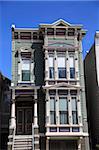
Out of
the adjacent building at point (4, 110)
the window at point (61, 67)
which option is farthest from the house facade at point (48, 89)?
the adjacent building at point (4, 110)

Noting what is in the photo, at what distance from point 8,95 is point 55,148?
709 centimetres

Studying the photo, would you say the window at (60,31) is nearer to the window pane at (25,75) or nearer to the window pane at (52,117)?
the window pane at (25,75)

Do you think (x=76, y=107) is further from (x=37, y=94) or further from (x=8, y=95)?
(x=8, y=95)

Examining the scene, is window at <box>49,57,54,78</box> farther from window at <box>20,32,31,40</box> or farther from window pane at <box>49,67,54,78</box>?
window at <box>20,32,31,40</box>

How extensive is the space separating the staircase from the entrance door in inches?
70.5

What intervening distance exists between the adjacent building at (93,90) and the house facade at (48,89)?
1.32 m

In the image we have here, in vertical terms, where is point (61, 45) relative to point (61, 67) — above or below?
above

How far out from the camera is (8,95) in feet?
76.1

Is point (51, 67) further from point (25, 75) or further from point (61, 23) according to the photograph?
point (61, 23)

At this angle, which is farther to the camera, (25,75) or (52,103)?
(25,75)

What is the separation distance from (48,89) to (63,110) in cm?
180

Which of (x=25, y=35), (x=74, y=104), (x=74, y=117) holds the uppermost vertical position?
(x=25, y=35)

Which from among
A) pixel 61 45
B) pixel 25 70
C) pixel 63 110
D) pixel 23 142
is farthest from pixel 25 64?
pixel 23 142

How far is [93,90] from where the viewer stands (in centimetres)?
2127
